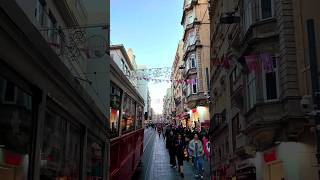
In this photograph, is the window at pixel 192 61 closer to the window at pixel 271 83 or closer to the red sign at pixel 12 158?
the window at pixel 271 83

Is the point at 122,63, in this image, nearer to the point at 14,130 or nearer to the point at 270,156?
the point at 270,156

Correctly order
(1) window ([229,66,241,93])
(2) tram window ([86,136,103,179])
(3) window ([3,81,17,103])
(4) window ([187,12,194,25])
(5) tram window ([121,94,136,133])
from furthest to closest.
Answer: (4) window ([187,12,194,25]) → (1) window ([229,66,241,93]) → (5) tram window ([121,94,136,133]) → (2) tram window ([86,136,103,179]) → (3) window ([3,81,17,103])

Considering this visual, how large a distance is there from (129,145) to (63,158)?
1171 cm

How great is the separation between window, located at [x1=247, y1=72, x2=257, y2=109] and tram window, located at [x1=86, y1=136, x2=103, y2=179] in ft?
38.8

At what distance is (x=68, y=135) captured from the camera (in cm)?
638

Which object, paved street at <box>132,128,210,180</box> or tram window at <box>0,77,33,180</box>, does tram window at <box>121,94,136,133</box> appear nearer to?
paved street at <box>132,128,210,180</box>

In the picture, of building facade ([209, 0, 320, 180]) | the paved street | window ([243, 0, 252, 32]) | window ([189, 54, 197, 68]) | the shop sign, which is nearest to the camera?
building facade ([209, 0, 320, 180])

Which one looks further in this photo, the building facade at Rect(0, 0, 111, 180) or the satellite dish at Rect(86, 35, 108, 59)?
the satellite dish at Rect(86, 35, 108, 59)

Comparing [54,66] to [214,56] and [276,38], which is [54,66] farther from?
[214,56]

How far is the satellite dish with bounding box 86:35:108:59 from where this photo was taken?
13.3 meters

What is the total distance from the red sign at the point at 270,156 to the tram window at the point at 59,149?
47.4 ft

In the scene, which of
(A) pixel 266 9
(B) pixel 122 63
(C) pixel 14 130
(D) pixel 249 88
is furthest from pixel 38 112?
(B) pixel 122 63

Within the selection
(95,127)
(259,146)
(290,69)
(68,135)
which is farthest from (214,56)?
(68,135)

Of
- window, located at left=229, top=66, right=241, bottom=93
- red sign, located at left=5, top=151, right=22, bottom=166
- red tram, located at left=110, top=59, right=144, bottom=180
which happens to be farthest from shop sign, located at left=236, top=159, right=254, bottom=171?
red sign, located at left=5, top=151, right=22, bottom=166
